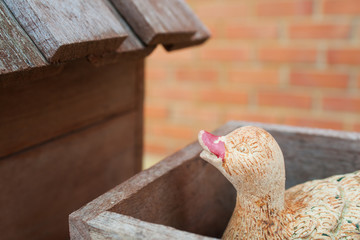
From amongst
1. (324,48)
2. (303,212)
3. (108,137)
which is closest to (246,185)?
(303,212)

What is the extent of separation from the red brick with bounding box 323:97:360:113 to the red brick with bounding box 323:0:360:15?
0.27 meters

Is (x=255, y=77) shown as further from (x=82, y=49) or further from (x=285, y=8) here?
(x=82, y=49)

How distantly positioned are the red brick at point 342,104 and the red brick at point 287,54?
146mm

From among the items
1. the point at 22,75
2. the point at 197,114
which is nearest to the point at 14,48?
the point at 22,75

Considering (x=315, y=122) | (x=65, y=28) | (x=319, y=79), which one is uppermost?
(x=65, y=28)

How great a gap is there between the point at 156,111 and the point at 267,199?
4.20 ft

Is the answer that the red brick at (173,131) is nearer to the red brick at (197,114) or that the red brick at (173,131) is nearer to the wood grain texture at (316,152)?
the red brick at (197,114)

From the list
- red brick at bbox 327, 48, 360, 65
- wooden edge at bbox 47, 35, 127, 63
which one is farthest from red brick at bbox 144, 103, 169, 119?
wooden edge at bbox 47, 35, 127, 63

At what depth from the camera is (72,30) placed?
461mm

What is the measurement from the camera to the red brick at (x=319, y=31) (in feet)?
4.52

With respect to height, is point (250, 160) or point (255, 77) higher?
point (250, 160)

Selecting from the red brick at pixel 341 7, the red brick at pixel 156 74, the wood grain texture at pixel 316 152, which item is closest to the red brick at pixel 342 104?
the red brick at pixel 341 7

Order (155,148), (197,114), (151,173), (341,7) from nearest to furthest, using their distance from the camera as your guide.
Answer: (151,173) → (341,7) → (197,114) → (155,148)

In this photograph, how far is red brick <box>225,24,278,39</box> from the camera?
1.48 metres
